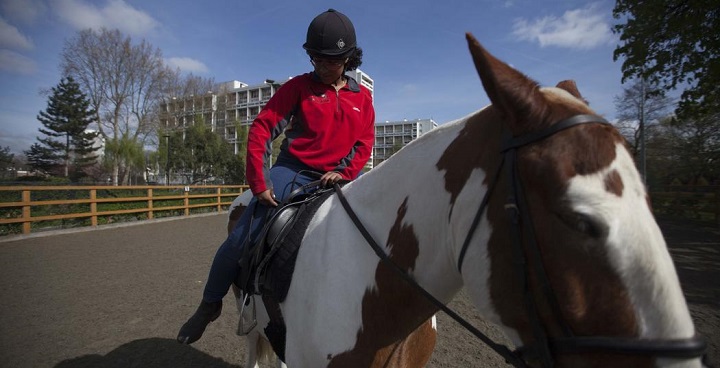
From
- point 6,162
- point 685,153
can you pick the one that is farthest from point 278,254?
point 6,162

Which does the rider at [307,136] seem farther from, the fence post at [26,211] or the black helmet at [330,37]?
the fence post at [26,211]

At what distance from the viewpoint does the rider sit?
76.9 inches

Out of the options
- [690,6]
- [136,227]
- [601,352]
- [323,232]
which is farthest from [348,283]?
[136,227]

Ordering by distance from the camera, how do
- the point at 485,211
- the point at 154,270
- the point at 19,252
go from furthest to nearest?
the point at 19,252 < the point at 154,270 < the point at 485,211

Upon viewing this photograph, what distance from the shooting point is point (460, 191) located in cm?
105

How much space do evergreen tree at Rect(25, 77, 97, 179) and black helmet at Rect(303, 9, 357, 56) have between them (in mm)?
47309

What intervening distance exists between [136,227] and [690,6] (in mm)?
18201

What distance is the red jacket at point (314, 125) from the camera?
6.68 ft

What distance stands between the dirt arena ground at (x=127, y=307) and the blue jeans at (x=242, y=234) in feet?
6.68

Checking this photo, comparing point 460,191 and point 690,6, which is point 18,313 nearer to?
point 460,191

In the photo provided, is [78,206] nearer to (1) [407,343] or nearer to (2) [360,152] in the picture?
(2) [360,152]

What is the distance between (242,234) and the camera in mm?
1961

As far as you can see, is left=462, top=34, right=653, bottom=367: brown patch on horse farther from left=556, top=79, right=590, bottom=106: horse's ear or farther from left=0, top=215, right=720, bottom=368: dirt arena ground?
left=0, top=215, right=720, bottom=368: dirt arena ground

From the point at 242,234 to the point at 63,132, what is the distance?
52273 millimetres
